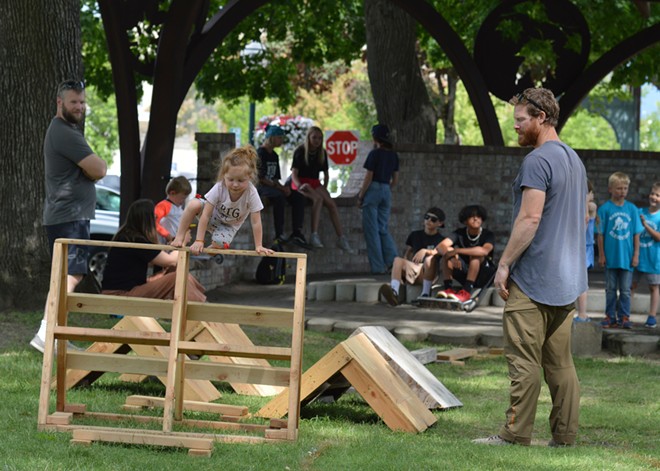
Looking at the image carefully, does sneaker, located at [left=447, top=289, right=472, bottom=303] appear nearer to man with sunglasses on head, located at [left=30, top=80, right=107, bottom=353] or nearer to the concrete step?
the concrete step

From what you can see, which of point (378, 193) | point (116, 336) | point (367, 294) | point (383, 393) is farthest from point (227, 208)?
point (378, 193)

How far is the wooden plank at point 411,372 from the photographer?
7.75m

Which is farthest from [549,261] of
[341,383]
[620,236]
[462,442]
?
[620,236]

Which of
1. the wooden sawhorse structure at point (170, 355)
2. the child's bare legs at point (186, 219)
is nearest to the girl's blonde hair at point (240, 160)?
the child's bare legs at point (186, 219)

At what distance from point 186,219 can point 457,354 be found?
12.8 ft

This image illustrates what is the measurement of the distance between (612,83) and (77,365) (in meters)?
20.0

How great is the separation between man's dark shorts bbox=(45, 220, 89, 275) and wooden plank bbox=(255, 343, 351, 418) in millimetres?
2379

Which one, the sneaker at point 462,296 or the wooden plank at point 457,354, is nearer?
the wooden plank at point 457,354

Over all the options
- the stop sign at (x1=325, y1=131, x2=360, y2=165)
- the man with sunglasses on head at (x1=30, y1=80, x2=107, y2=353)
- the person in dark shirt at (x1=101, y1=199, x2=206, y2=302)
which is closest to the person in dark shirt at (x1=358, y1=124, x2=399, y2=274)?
the person in dark shirt at (x1=101, y1=199, x2=206, y2=302)

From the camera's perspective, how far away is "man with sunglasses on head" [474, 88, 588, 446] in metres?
6.83

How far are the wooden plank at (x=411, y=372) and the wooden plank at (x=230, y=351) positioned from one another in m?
1.00

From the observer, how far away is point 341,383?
7820 millimetres

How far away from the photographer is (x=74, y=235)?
9.21 m

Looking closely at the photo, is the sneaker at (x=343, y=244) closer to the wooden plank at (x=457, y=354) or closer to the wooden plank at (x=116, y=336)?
the wooden plank at (x=457, y=354)
